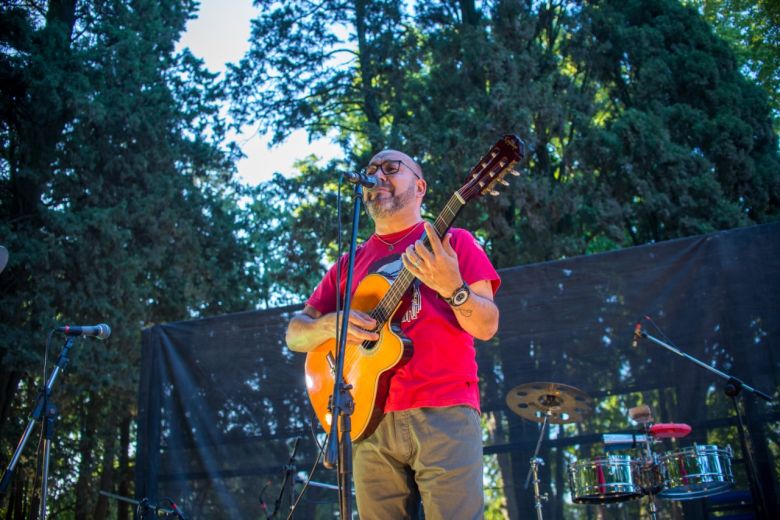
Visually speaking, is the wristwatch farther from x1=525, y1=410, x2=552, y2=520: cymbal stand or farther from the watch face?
x1=525, y1=410, x2=552, y2=520: cymbal stand

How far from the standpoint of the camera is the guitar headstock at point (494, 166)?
2746mm

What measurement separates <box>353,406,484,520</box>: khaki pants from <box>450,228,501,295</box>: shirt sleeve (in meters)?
0.48

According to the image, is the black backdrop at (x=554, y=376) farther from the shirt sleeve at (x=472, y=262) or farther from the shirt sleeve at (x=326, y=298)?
the shirt sleeve at (x=472, y=262)

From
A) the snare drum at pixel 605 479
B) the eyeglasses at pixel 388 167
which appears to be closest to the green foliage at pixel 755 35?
the snare drum at pixel 605 479

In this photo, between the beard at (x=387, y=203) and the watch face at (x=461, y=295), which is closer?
the watch face at (x=461, y=295)

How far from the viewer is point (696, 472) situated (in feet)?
15.4

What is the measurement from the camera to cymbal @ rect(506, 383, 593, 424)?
16.0 ft

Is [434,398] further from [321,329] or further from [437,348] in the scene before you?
[321,329]

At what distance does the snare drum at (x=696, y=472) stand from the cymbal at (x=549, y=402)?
634 mm

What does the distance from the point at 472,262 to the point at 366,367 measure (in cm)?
56

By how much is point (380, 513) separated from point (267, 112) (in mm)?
10548

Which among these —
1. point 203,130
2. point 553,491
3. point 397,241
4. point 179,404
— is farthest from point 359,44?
point 397,241

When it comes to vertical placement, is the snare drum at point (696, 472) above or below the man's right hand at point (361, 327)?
below

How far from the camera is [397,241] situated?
10.2 feet
